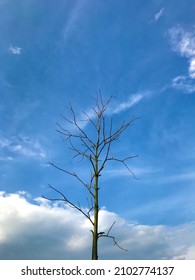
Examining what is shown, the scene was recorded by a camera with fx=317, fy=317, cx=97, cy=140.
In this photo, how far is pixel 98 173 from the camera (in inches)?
245

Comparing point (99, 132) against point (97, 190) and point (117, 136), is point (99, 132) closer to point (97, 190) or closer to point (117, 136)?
point (117, 136)
